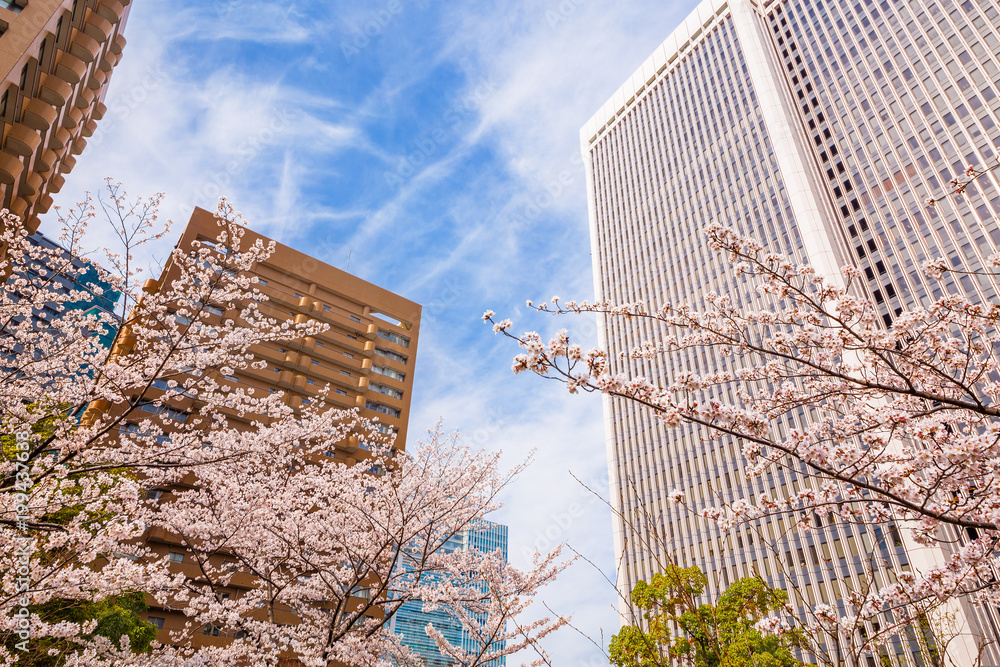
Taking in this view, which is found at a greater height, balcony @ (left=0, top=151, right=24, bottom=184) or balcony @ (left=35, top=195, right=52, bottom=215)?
balcony @ (left=35, top=195, right=52, bottom=215)

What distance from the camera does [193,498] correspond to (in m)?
14.5

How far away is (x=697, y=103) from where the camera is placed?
222ft

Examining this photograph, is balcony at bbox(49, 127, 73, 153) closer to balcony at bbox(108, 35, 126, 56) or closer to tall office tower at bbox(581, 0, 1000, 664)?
balcony at bbox(108, 35, 126, 56)

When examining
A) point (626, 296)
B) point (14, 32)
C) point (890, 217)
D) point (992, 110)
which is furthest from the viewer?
point (626, 296)

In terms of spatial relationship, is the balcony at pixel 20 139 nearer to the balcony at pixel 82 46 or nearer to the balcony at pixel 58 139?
the balcony at pixel 82 46

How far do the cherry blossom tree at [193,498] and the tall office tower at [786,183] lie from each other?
28.3 m

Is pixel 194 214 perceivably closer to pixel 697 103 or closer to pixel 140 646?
pixel 140 646

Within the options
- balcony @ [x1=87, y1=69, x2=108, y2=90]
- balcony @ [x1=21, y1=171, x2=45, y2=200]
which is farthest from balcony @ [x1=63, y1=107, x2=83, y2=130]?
balcony @ [x1=21, y1=171, x2=45, y2=200]

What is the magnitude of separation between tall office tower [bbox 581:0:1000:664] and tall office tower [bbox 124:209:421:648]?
75.1 feet

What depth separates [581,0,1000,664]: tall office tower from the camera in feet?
145

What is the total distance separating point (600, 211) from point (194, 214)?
174 ft

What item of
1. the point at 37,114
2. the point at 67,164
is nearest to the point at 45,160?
the point at 37,114

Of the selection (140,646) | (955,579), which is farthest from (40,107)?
(955,579)

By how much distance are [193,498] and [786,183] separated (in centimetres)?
5803
